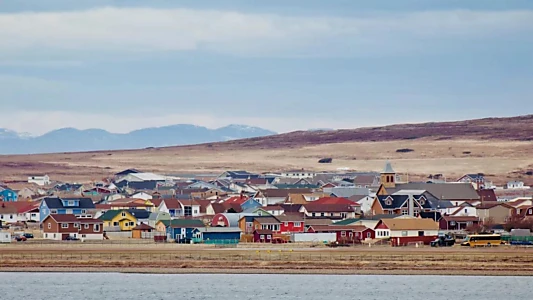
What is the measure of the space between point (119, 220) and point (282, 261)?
33.7 metres

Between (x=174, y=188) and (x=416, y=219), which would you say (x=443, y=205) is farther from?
(x=174, y=188)

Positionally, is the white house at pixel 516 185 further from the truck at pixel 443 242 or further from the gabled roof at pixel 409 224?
the truck at pixel 443 242

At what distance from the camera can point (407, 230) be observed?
82000 millimetres

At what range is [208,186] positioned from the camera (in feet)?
472

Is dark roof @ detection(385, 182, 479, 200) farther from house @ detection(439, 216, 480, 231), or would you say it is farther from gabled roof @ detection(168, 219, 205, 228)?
gabled roof @ detection(168, 219, 205, 228)

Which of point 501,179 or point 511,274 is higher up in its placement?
point 501,179

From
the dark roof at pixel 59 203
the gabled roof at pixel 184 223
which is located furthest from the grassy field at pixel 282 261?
the dark roof at pixel 59 203

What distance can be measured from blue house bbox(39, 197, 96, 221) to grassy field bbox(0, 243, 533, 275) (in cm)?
2964

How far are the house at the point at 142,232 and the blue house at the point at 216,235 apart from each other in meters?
5.23

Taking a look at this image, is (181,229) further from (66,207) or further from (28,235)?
(66,207)

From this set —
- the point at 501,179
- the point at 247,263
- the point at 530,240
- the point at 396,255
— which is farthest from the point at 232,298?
the point at 501,179

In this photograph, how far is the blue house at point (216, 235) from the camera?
3287 inches

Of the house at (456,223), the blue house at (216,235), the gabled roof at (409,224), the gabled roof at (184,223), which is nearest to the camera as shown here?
the gabled roof at (409,224)

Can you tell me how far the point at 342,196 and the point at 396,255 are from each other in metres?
51.7
